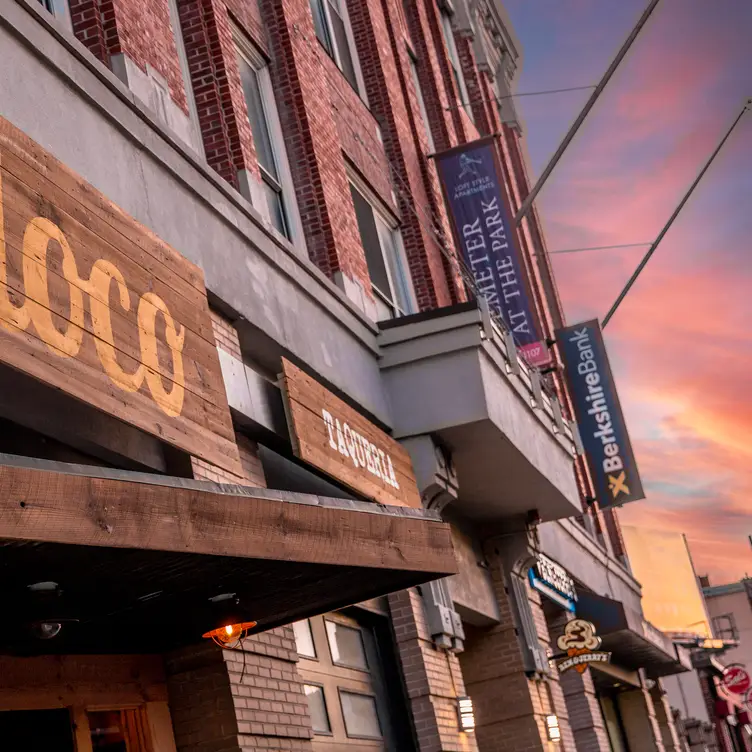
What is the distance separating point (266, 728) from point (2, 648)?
2388mm

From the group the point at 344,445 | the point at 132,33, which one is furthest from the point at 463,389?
the point at 132,33

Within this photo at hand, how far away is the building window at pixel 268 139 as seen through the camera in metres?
13.4

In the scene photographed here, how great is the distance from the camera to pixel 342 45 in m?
18.1

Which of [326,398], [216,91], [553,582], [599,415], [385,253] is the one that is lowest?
[553,582]

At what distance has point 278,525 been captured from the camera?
5.95 m

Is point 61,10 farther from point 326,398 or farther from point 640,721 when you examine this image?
point 640,721

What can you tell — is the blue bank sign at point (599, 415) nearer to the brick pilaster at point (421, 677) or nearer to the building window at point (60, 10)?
the brick pilaster at point (421, 677)

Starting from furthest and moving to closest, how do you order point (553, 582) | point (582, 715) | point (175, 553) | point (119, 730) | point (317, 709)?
point (582, 715), point (553, 582), point (317, 709), point (119, 730), point (175, 553)

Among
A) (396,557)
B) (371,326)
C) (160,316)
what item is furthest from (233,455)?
(371,326)

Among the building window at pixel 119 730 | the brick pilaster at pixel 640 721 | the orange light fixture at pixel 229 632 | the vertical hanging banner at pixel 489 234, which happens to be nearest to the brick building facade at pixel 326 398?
the building window at pixel 119 730

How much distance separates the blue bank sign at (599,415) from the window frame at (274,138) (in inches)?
471

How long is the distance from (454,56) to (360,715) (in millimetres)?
18894

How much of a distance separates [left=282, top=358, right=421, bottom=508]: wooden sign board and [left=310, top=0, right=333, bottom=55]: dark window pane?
23.6 ft

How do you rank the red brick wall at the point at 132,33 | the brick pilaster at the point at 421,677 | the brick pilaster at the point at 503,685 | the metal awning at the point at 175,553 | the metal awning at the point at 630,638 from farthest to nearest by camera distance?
the metal awning at the point at 630,638 → the brick pilaster at the point at 503,685 → the brick pilaster at the point at 421,677 → the red brick wall at the point at 132,33 → the metal awning at the point at 175,553
